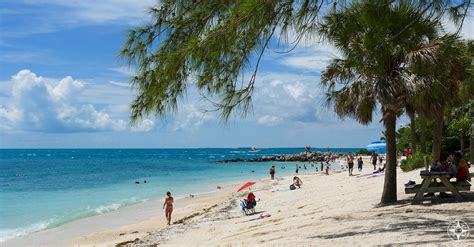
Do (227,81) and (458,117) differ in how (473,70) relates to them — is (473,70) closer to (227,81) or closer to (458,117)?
(227,81)

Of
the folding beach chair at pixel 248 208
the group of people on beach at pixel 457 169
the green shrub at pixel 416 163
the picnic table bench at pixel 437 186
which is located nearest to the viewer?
the picnic table bench at pixel 437 186

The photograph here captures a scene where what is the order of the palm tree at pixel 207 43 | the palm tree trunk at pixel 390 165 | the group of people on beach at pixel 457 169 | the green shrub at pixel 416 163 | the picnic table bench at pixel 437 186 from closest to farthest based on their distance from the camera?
the palm tree at pixel 207 43
the picnic table bench at pixel 437 186
the group of people on beach at pixel 457 169
the palm tree trunk at pixel 390 165
the green shrub at pixel 416 163

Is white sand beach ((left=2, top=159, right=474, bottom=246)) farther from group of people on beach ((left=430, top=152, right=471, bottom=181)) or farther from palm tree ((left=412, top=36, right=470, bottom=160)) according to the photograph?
palm tree ((left=412, top=36, right=470, bottom=160))

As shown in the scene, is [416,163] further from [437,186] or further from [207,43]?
[207,43]

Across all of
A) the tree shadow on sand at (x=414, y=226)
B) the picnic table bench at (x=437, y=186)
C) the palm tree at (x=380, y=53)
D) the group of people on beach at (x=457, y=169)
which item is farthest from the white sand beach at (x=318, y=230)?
the palm tree at (x=380, y=53)

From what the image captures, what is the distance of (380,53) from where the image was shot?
7.17m

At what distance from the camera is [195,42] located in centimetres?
551

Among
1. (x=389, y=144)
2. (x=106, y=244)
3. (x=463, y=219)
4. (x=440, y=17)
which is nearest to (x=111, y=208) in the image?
(x=106, y=244)

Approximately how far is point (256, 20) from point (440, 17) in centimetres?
249

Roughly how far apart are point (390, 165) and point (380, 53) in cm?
560

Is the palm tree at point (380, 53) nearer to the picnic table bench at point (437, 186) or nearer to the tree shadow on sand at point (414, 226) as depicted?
the picnic table bench at point (437, 186)

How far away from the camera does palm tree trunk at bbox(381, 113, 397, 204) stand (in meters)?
11.9

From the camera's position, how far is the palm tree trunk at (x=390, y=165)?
11.9 m

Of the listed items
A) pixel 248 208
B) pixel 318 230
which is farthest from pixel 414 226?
pixel 248 208
